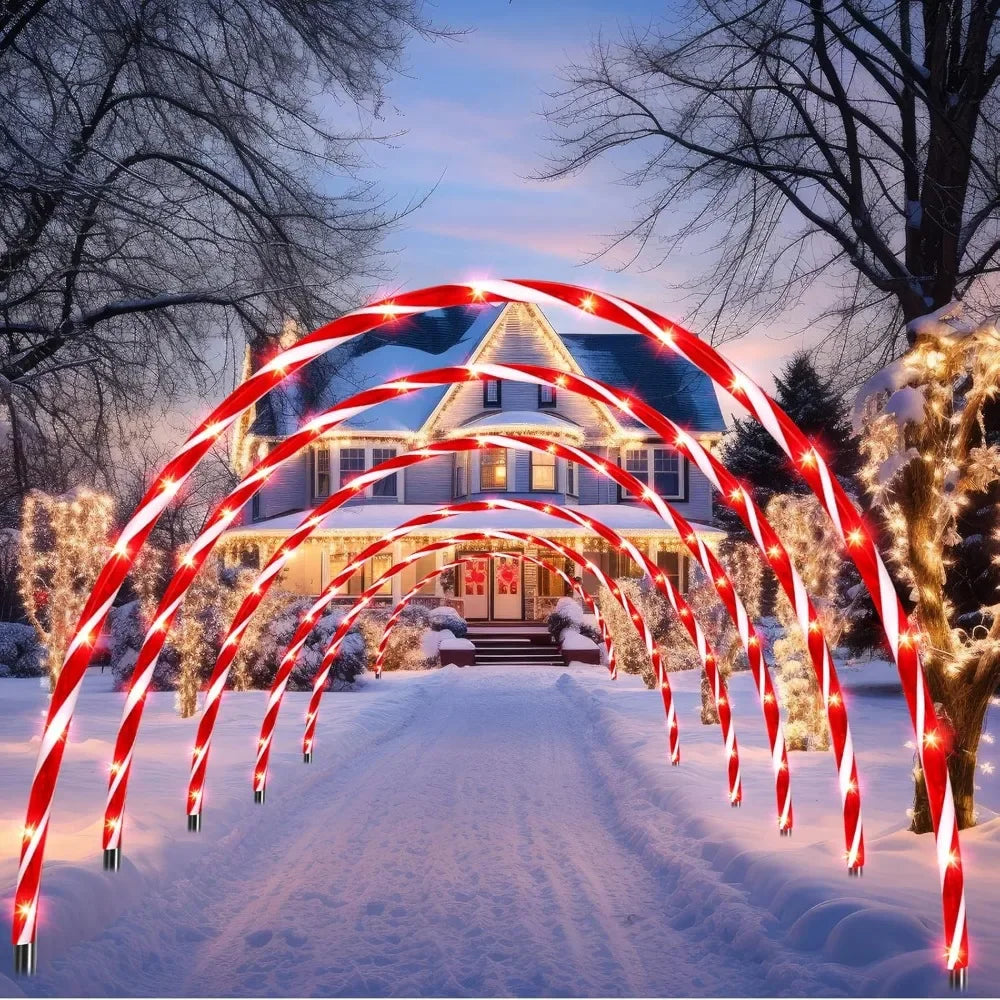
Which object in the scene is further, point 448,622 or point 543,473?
point 543,473

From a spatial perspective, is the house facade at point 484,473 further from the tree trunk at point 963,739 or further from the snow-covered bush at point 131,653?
the tree trunk at point 963,739

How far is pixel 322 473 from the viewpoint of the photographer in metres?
37.9

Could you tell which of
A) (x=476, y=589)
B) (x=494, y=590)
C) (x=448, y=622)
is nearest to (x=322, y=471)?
(x=476, y=589)

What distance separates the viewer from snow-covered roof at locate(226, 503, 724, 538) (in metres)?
33.6

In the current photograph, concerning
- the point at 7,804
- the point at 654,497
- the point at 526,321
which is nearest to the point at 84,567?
the point at 7,804

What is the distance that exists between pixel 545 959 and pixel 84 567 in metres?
10.7

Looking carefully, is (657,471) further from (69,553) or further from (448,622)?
(69,553)

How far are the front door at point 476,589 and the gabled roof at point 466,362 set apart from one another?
17.2 feet

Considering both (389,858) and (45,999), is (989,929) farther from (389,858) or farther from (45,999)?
(45,999)

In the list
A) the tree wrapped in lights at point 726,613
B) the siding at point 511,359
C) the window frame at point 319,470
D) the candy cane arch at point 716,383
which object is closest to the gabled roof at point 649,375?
the siding at point 511,359

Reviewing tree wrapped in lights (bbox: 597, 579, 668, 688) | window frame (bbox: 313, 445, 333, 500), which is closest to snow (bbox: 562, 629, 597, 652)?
tree wrapped in lights (bbox: 597, 579, 668, 688)

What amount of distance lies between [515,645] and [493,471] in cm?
663

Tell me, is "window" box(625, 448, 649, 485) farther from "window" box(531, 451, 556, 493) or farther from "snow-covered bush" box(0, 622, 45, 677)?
"snow-covered bush" box(0, 622, 45, 677)

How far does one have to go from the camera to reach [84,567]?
14.4 m
